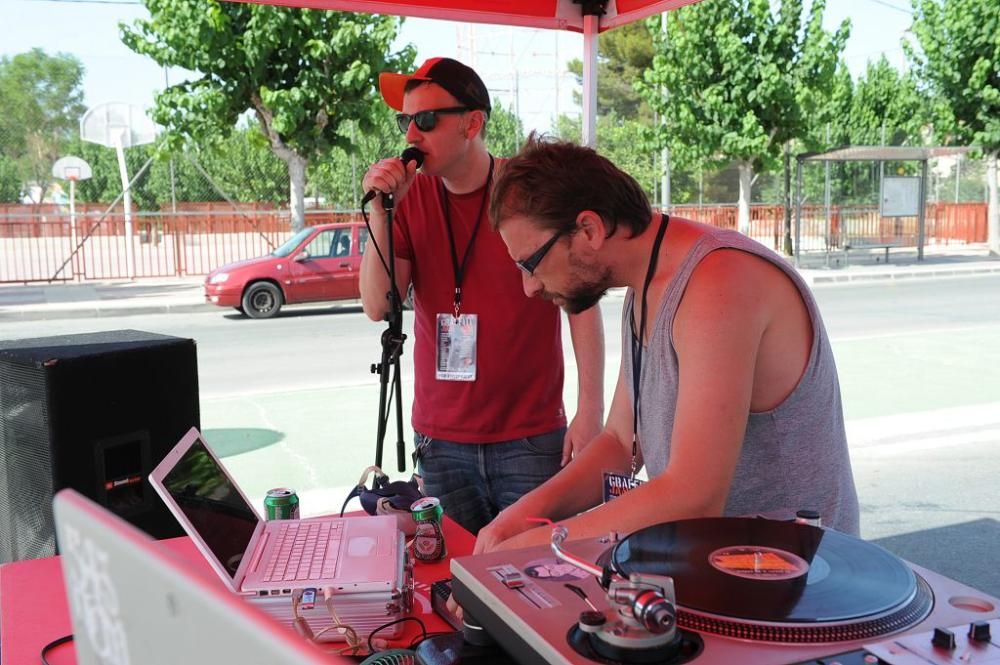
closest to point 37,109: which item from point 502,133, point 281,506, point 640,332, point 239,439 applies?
point 502,133

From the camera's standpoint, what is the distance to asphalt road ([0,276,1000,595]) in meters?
4.78

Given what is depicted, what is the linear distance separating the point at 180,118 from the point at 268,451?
12.7 m

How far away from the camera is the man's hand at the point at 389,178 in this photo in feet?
8.06

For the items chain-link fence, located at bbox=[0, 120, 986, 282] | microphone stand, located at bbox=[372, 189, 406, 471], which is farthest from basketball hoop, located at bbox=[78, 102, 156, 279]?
microphone stand, located at bbox=[372, 189, 406, 471]

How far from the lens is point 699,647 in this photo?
38.7 inches

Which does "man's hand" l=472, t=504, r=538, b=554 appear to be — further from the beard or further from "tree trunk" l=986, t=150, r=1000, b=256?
"tree trunk" l=986, t=150, r=1000, b=256

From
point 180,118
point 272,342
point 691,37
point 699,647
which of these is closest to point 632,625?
point 699,647

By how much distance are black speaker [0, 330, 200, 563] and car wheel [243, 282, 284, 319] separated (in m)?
10.9

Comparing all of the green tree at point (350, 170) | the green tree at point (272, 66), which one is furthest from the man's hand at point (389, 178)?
the green tree at point (350, 170)

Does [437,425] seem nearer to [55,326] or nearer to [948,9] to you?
[55,326]

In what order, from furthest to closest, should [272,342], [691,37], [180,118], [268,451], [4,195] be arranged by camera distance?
[4,195], [691,37], [180,118], [272,342], [268,451]

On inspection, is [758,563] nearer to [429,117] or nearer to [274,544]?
[274,544]

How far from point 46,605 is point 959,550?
12.9 feet

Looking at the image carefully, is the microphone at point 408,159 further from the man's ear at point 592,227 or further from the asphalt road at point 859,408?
the asphalt road at point 859,408
